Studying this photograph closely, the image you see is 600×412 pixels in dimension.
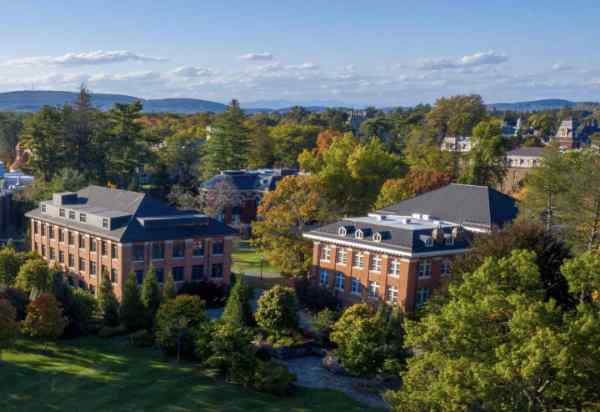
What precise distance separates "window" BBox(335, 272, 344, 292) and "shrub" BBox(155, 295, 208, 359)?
49.9 feet

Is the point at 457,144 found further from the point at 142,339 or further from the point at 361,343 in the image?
the point at 142,339

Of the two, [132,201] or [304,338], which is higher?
[132,201]

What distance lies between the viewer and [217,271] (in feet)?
200

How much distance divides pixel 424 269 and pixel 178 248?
70.9 ft

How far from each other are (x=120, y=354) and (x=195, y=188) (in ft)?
206

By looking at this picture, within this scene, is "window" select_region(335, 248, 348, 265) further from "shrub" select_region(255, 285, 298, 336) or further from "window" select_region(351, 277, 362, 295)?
"shrub" select_region(255, 285, 298, 336)

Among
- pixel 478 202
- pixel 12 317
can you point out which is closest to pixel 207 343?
pixel 12 317

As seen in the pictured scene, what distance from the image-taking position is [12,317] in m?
41.4

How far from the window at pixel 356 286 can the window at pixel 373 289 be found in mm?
999

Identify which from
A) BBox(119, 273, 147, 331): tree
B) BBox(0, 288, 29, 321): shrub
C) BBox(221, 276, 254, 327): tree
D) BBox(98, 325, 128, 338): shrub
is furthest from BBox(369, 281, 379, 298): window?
BBox(0, 288, 29, 321): shrub

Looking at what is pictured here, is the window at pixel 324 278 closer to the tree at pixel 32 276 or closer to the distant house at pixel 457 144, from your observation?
the tree at pixel 32 276

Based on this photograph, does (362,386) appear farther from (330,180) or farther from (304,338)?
(330,180)

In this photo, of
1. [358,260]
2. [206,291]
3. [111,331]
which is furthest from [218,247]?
[111,331]

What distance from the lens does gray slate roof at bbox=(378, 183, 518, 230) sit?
Result: 6025 cm
